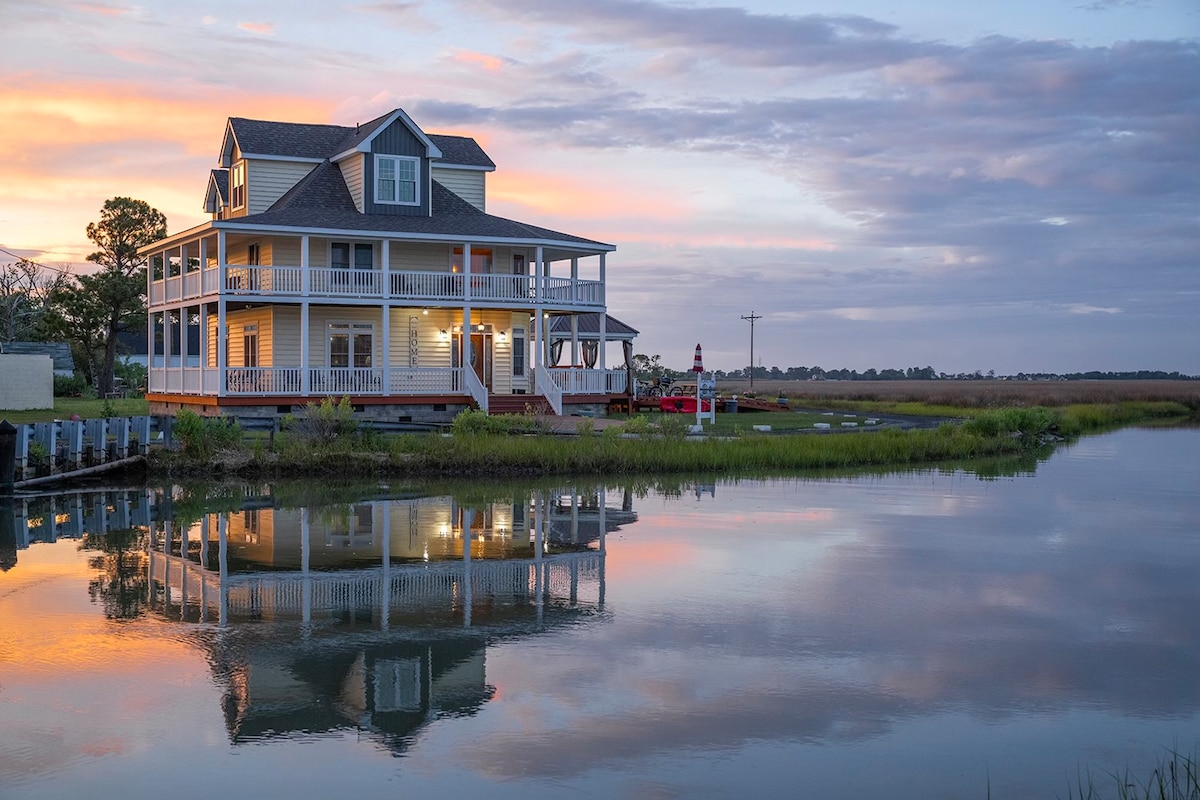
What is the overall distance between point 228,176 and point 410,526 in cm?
2793

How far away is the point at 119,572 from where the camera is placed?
50.9 ft

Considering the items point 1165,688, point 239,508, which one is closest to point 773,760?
point 1165,688

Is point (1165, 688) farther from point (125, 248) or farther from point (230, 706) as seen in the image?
point (125, 248)

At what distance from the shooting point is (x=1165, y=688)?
10.6 metres

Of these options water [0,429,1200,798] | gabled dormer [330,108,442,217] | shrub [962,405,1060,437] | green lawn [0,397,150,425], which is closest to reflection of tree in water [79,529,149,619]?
water [0,429,1200,798]

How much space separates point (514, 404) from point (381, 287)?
551 centimetres

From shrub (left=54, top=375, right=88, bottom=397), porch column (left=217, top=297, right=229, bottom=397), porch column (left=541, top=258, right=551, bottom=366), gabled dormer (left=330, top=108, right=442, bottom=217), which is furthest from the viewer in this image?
shrub (left=54, top=375, right=88, bottom=397)

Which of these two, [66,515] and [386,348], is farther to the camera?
[386,348]

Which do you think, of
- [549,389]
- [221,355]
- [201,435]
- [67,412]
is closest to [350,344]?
[221,355]

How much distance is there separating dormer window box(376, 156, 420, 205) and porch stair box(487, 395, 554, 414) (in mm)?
7582

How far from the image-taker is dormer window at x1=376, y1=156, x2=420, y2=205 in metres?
40.2

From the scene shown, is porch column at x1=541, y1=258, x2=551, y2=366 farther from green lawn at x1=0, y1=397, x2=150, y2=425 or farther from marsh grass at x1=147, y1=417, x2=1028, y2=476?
green lawn at x1=0, y1=397, x2=150, y2=425

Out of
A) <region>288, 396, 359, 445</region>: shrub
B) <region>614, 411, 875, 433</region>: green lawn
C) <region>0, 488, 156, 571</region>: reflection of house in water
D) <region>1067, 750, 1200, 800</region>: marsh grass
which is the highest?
<region>288, 396, 359, 445</region>: shrub

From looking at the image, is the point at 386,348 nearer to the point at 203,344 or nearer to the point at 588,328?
the point at 203,344
